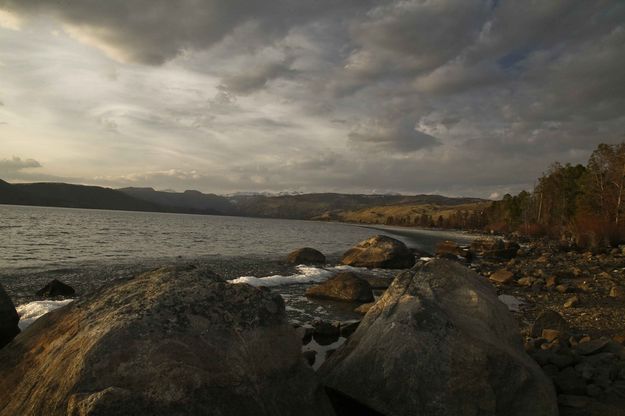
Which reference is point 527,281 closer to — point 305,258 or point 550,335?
point 550,335

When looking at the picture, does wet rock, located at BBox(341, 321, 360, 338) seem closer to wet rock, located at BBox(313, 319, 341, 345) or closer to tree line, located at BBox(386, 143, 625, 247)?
wet rock, located at BBox(313, 319, 341, 345)

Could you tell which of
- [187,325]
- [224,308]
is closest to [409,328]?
[224,308]

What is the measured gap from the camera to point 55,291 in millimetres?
18656

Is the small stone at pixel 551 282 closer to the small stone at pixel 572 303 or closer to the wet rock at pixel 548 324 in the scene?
the small stone at pixel 572 303

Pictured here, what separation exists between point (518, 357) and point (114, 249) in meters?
41.8

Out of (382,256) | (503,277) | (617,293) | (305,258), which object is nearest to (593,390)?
(617,293)

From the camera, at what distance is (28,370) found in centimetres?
532

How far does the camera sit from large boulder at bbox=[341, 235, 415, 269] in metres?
33.3

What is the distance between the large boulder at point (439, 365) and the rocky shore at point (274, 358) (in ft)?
0.07

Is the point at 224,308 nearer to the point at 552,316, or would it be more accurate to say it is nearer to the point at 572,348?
the point at 572,348

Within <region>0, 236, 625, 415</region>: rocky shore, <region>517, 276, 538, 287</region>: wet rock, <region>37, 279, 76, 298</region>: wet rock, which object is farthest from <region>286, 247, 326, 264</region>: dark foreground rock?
<region>0, 236, 625, 415</region>: rocky shore

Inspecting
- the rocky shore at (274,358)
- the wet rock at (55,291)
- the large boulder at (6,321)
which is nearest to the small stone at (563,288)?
the rocky shore at (274,358)

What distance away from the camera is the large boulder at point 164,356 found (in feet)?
15.1

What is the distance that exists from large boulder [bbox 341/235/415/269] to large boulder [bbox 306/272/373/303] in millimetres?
14186
